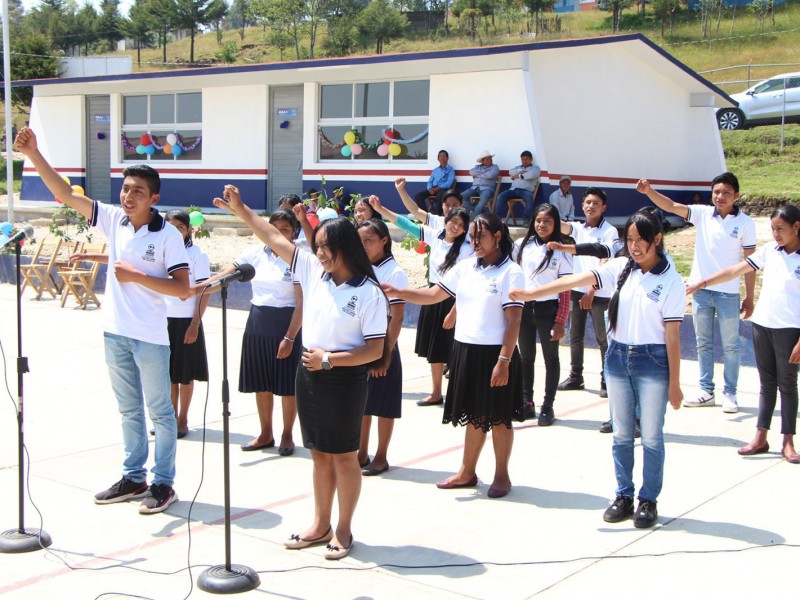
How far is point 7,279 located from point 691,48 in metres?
37.4

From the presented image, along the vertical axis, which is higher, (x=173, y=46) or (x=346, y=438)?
(x=173, y=46)

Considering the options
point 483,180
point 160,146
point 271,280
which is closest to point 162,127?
point 160,146

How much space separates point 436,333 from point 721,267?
2.51m

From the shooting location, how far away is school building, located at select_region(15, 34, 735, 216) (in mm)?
16797

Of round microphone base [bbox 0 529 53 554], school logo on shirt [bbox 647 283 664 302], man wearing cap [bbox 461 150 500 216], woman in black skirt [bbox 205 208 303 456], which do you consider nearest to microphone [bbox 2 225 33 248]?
round microphone base [bbox 0 529 53 554]

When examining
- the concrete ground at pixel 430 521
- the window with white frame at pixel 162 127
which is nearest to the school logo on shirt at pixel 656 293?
the concrete ground at pixel 430 521

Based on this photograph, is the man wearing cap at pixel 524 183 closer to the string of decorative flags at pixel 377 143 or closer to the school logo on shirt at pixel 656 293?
the string of decorative flags at pixel 377 143

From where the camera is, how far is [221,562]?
4645 millimetres

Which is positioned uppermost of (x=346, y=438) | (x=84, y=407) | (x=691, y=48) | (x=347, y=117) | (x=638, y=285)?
(x=691, y=48)

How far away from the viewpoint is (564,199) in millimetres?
15953

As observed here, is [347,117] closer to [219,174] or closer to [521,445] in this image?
[219,174]

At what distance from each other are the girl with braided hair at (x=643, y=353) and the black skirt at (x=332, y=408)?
1365 mm

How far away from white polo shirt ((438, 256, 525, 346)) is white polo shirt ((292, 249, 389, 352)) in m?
1.21

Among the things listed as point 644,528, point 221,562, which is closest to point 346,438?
point 221,562
